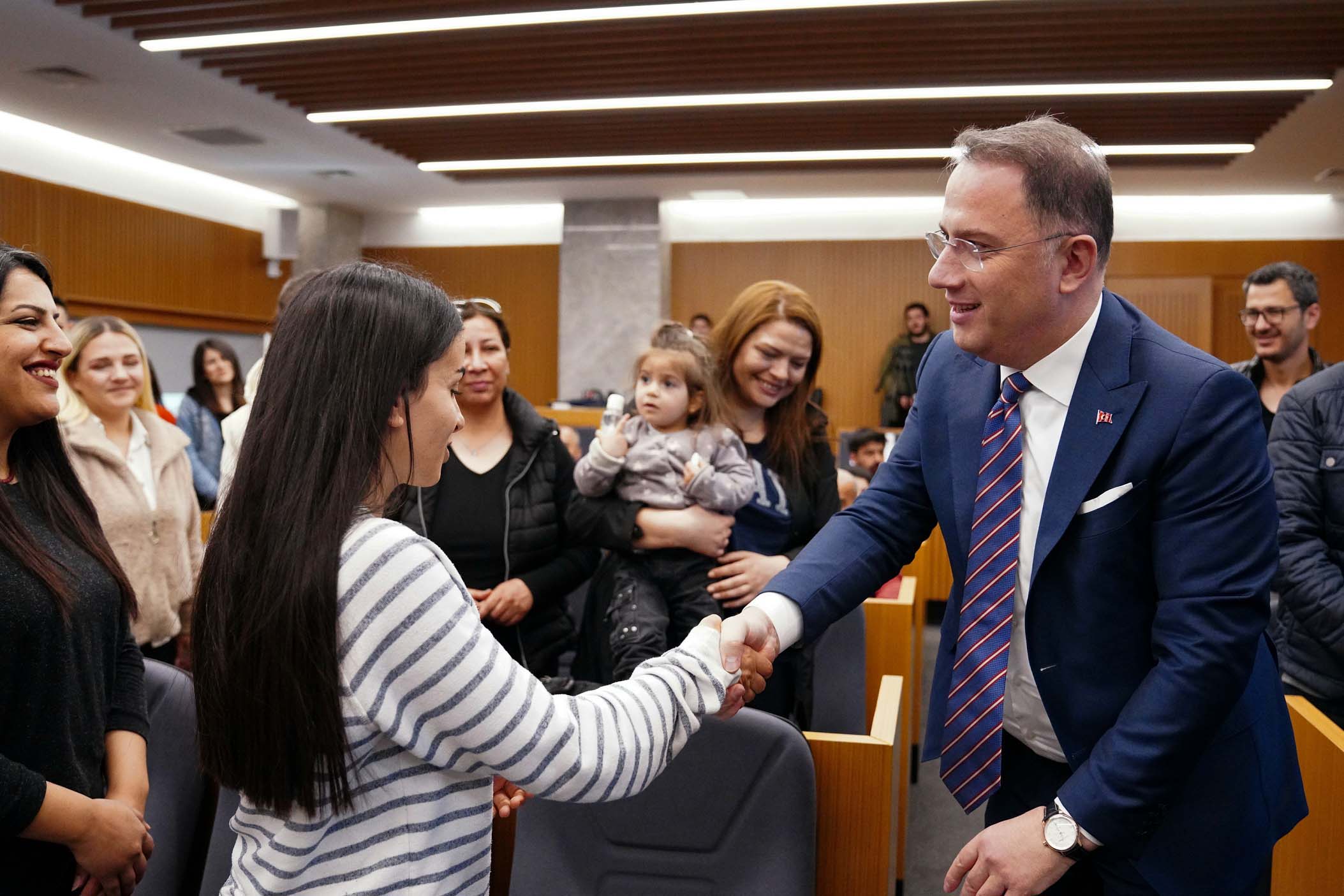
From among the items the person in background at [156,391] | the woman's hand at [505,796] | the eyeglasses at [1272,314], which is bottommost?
the woman's hand at [505,796]

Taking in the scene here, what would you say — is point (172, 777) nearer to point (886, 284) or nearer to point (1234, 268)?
point (886, 284)

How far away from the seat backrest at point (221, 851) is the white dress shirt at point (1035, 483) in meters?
1.31

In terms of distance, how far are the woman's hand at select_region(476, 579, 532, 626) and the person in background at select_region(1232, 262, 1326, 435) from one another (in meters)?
2.54

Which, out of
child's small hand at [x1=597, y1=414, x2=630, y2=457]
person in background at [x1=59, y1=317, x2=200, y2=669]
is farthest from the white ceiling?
child's small hand at [x1=597, y1=414, x2=630, y2=457]

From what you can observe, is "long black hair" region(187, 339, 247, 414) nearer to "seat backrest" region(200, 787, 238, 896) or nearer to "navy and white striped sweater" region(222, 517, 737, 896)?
"seat backrest" region(200, 787, 238, 896)

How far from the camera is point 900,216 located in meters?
11.9

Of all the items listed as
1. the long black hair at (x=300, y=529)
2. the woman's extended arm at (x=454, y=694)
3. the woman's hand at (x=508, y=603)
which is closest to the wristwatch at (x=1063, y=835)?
the woman's extended arm at (x=454, y=694)

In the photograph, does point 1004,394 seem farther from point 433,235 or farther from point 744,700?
point 433,235

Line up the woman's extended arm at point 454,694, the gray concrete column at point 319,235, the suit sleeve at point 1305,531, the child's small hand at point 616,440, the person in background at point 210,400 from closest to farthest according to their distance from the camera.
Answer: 1. the woman's extended arm at point 454,694
2. the suit sleeve at point 1305,531
3. the child's small hand at point 616,440
4. the person in background at point 210,400
5. the gray concrete column at point 319,235

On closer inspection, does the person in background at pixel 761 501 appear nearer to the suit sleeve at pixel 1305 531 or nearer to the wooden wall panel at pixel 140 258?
the suit sleeve at pixel 1305 531

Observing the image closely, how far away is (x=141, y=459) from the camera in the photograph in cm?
313

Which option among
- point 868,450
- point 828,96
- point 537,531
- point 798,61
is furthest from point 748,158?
point 537,531

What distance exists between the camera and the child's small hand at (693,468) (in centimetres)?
250

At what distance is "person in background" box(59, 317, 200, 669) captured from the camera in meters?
2.85
